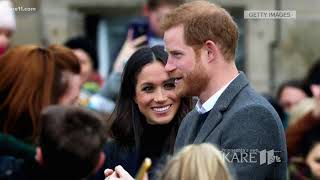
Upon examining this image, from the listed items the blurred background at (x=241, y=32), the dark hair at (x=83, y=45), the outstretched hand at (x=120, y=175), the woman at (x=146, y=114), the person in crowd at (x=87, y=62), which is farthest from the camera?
the blurred background at (x=241, y=32)

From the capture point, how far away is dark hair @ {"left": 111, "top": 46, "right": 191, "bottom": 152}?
5.14m

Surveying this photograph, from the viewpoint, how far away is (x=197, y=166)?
11.7 feet

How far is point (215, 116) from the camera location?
4332 millimetres

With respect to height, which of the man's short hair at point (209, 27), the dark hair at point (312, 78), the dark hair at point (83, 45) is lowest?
the dark hair at point (312, 78)

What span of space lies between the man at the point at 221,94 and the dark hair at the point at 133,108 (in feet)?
1.95

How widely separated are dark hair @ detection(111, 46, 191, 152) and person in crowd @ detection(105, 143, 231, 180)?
1465 millimetres

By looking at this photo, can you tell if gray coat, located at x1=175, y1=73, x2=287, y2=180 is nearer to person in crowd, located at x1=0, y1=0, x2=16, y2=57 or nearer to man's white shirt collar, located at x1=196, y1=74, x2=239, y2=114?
man's white shirt collar, located at x1=196, y1=74, x2=239, y2=114

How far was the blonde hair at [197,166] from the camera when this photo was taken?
11.7 ft

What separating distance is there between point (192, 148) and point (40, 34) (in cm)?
663

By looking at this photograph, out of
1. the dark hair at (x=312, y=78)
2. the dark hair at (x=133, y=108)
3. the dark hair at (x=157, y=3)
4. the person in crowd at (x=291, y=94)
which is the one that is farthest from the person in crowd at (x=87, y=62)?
the dark hair at (x=133, y=108)

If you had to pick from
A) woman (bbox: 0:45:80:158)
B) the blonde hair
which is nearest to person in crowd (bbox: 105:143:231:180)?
the blonde hair
